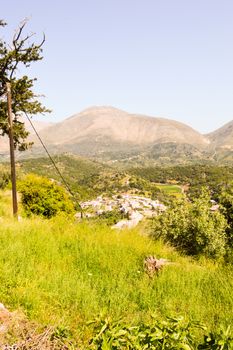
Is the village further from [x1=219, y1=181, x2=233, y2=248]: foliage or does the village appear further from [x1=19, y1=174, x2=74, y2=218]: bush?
[x1=19, y1=174, x2=74, y2=218]: bush

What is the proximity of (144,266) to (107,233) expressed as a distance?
2241 mm

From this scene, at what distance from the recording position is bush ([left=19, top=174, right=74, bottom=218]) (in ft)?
78.5

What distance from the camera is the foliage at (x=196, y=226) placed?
1584 centimetres

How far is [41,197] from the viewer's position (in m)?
24.5

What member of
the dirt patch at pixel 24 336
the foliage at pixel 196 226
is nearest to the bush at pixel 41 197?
the foliage at pixel 196 226

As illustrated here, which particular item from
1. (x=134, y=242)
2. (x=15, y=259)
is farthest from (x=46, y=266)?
(x=134, y=242)

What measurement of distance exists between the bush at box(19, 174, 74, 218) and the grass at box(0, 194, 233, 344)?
1583 centimetres

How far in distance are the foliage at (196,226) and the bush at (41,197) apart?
9.10 metres

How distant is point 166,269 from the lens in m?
6.79

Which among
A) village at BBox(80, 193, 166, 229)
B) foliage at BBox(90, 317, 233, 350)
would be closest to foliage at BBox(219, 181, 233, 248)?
village at BBox(80, 193, 166, 229)

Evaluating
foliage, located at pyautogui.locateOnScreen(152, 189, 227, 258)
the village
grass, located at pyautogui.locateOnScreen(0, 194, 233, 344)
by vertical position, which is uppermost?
grass, located at pyautogui.locateOnScreen(0, 194, 233, 344)

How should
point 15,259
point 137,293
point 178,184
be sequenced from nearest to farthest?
point 137,293
point 15,259
point 178,184

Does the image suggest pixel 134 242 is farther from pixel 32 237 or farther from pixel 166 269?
pixel 32 237

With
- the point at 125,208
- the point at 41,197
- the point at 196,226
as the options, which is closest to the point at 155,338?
the point at 196,226
